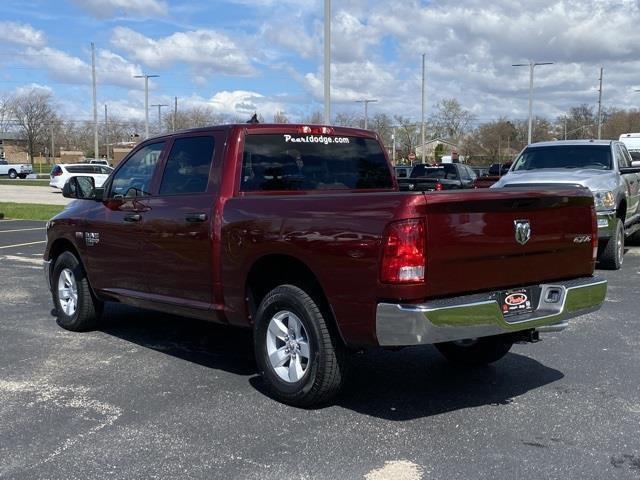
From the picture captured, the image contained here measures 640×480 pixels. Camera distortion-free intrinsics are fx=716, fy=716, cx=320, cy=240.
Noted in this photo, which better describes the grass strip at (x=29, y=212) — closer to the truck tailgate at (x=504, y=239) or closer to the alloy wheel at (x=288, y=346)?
the alloy wheel at (x=288, y=346)

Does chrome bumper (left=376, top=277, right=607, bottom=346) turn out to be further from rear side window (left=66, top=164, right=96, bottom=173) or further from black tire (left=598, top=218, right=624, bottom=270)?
rear side window (left=66, top=164, right=96, bottom=173)

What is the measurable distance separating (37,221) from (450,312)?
18753mm

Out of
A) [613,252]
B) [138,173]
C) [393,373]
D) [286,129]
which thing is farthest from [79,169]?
[393,373]

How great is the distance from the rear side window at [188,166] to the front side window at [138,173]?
0.75 ft

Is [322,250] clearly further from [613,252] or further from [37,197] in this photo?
[37,197]

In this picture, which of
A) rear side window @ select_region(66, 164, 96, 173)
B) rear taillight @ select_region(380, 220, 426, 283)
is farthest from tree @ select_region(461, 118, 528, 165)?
rear taillight @ select_region(380, 220, 426, 283)

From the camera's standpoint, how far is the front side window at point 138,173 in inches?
245

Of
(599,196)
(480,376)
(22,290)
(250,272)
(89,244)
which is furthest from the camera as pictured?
(599,196)

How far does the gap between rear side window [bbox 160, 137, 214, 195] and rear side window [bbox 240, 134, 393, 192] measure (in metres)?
0.35

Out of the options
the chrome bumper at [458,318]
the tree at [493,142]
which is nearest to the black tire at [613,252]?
the chrome bumper at [458,318]

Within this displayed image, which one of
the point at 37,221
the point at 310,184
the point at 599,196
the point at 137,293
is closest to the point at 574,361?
the point at 310,184

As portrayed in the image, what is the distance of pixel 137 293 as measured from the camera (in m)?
6.19

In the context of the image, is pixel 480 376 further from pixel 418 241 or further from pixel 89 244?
pixel 89 244

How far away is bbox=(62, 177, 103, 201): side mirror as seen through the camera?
6.79 metres
